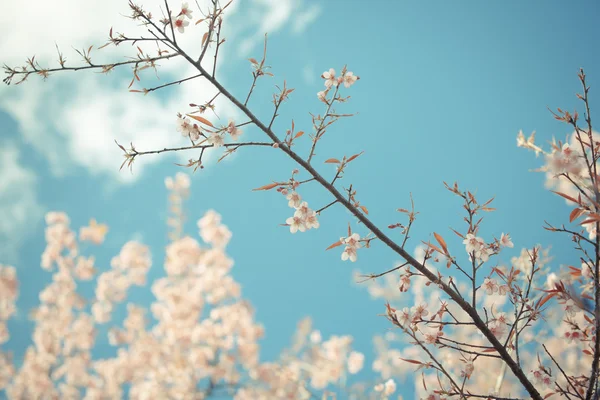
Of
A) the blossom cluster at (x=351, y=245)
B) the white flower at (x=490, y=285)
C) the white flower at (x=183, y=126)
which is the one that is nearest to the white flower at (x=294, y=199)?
the blossom cluster at (x=351, y=245)

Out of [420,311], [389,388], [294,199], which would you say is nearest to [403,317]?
[420,311]

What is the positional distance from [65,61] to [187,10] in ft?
1.73

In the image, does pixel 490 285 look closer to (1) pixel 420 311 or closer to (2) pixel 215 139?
(1) pixel 420 311

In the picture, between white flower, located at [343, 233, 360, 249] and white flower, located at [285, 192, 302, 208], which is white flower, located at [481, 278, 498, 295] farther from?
white flower, located at [285, 192, 302, 208]

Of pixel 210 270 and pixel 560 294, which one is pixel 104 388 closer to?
pixel 210 270

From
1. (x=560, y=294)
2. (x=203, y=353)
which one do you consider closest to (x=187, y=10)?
(x=560, y=294)

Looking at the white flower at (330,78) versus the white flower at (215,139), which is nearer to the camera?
the white flower at (215,139)

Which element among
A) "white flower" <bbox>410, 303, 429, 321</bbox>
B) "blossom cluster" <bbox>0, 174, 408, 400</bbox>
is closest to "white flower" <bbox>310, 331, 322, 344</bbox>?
"blossom cluster" <bbox>0, 174, 408, 400</bbox>

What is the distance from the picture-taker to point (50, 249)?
8156mm

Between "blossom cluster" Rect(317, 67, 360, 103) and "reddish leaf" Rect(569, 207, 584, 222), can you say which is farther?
"blossom cluster" Rect(317, 67, 360, 103)

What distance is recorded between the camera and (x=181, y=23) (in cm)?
161

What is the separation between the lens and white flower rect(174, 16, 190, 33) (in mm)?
1603

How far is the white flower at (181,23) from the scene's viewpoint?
160 centimetres

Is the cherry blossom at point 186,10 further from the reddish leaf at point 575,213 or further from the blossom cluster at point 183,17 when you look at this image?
the reddish leaf at point 575,213
